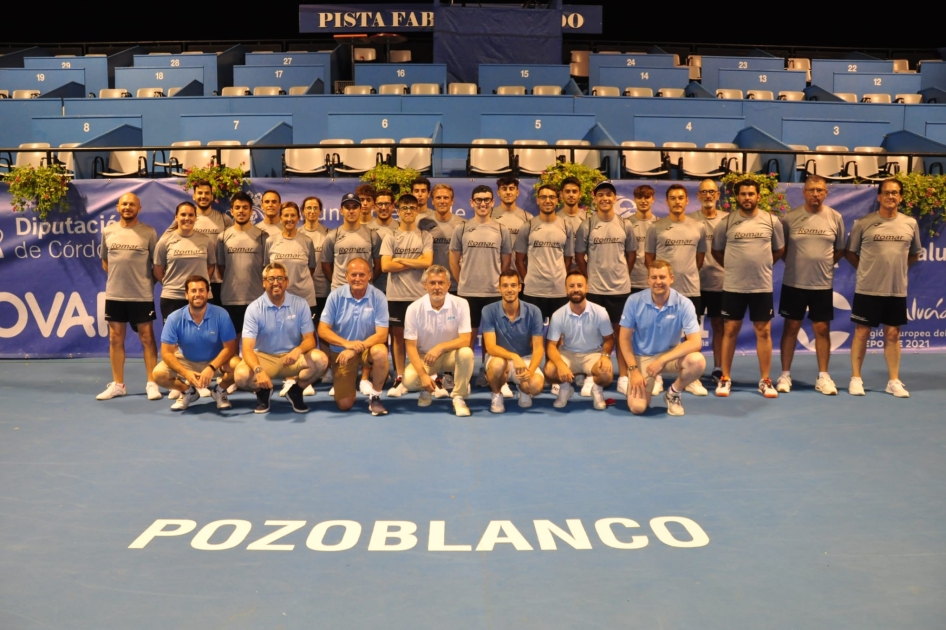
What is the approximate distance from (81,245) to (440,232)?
169 inches

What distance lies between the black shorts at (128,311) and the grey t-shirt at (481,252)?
294 centimetres

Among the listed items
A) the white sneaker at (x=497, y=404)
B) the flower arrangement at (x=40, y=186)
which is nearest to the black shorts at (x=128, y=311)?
the flower arrangement at (x=40, y=186)

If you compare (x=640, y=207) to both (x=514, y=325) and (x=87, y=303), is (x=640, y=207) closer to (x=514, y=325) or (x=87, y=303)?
(x=514, y=325)

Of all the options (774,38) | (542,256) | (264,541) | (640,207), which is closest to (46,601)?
(264,541)

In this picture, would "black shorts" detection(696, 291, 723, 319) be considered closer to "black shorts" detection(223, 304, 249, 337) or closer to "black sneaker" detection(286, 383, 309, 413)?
"black sneaker" detection(286, 383, 309, 413)

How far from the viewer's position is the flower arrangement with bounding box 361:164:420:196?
9133 millimetres

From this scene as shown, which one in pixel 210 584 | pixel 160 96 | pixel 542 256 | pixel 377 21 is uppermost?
pixel 377 21

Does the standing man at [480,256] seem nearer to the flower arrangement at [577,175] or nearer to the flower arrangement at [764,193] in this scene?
the flower arrangement at [577,175]

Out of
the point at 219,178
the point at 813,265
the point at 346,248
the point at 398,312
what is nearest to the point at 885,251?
the point at 813,265

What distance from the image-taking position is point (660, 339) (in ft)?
23.9

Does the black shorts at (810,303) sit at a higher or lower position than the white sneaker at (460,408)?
higher

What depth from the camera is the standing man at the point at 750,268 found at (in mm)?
7844

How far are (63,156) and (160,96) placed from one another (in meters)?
2.58

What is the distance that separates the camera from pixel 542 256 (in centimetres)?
803
